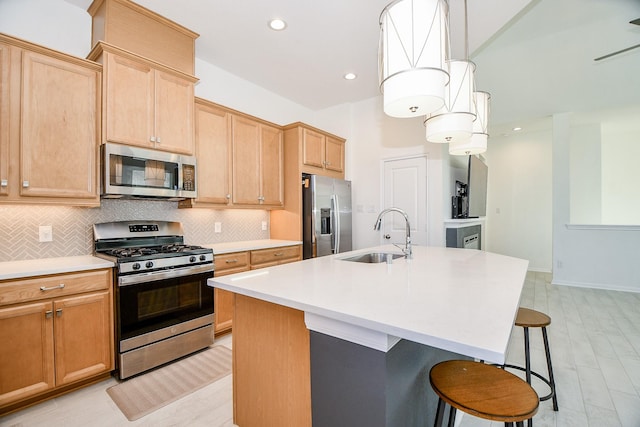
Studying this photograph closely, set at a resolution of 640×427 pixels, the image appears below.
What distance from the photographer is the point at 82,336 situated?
1.99 meters

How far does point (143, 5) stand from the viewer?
2.40 metres

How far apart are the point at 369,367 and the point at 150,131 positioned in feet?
8.07

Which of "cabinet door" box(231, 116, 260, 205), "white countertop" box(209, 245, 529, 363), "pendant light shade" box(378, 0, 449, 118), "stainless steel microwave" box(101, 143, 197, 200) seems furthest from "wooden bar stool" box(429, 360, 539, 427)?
"cabinet door" box(231, 116, 260, 205)

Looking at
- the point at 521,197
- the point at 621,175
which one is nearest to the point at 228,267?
the point at 521,197

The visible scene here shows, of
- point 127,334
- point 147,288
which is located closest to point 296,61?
point 147,288

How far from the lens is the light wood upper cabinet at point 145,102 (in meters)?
2.25

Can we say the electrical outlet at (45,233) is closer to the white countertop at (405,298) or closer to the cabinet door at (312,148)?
the white countertop at (405,298)

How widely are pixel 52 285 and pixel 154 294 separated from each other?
23.9 inches

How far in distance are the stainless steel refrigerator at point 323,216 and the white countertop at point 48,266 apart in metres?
2.12

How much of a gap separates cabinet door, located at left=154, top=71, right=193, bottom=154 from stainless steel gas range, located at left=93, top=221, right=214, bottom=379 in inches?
30.5

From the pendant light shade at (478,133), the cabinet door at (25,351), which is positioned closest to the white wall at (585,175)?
the pendant light shade at (478,133)

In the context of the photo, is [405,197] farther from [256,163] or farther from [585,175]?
[585,175]

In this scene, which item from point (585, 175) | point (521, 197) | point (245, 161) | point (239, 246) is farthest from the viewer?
point (521, 197)

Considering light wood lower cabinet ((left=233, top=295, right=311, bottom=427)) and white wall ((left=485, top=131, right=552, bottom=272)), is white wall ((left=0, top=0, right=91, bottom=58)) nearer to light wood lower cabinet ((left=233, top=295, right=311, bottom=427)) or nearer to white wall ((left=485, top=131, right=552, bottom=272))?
light wood lower cabinet ((left=233, top=295, right=311, bottom=427))
